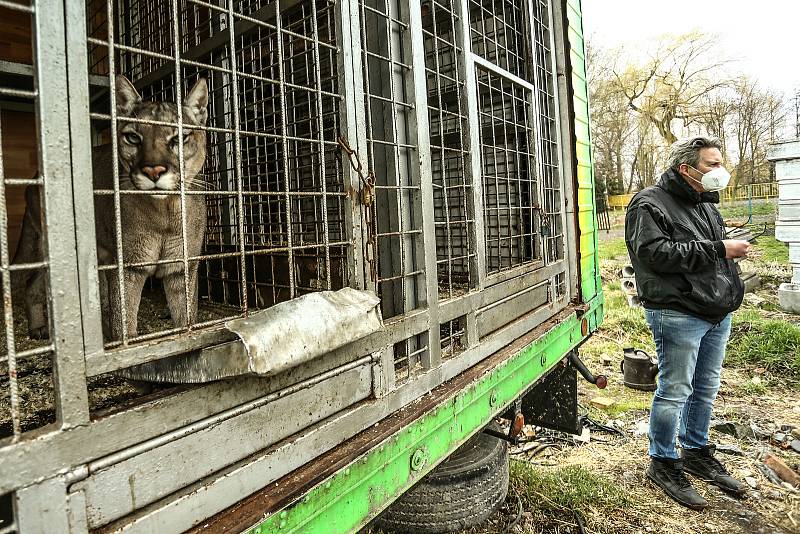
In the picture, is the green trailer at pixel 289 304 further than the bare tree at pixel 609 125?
No

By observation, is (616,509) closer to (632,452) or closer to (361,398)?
(632,452)

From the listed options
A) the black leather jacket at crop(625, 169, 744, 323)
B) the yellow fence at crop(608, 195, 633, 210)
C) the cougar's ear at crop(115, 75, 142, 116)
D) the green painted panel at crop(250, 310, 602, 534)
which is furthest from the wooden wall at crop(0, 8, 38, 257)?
the yellow fence at crop(608, 195, 633, 210)

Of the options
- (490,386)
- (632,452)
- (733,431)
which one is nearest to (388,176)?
(490,386)

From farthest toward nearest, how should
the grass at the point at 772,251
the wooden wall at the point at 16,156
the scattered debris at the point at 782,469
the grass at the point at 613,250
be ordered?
the grass at the point at 613,250 → the grass at the point at 772,251 → the wooden wall at the point at 16,156 → the scattered debris at the point at 782,469

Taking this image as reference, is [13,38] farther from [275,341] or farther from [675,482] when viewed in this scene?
[675,482]

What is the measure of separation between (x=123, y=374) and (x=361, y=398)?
788 mm

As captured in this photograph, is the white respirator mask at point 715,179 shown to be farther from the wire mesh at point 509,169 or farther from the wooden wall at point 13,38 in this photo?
the wooden wall at point 13,38

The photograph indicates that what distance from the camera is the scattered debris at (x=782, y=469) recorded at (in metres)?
3.63

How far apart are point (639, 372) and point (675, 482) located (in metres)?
2.06

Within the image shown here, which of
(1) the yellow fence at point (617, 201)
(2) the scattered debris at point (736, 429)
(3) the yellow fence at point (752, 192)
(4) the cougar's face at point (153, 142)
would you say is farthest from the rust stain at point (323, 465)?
(1) the yellow fence at point (617, 201)

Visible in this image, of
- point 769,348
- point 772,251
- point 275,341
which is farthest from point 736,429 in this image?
point 772,251

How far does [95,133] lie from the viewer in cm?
439

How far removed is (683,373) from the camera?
10.9 ft

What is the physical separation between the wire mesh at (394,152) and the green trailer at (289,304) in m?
0.01
